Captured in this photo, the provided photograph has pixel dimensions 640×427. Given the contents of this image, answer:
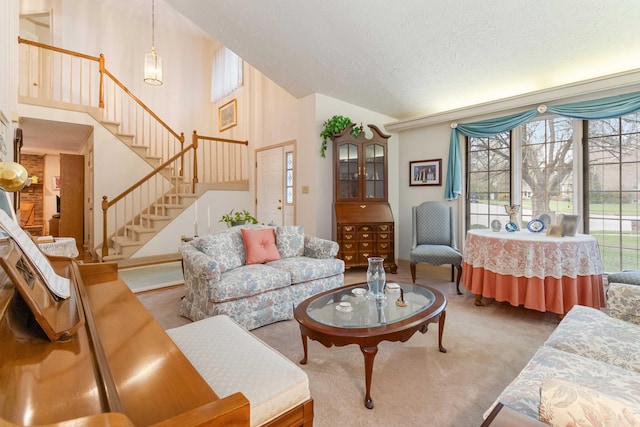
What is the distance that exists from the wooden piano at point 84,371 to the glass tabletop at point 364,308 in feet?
3.70

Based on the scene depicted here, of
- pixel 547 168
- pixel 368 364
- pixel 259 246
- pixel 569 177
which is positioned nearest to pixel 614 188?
pixel 569 177

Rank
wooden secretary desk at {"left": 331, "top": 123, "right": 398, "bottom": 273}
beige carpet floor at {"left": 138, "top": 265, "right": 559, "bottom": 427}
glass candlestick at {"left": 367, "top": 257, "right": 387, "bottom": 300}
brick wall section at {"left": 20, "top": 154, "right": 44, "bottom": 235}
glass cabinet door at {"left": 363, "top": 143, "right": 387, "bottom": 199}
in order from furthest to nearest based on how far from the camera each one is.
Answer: brick wall section at {"left": 20, "top": 154, "right": 44, "bottom": 235} < glass cabinet door at {"left": 363, "top": 143, "right": 387, "bottom": 199} < wooden secretary desk at {"left": 331, "top": 123, "right": 398, "bottom": 273} < glass candlestick at {"left": 367, "top": 257, "right": 387, "bottom": 300} < beige carpet floor at {"left": 138, "top": 265, "right": 559, "bottom": 427}

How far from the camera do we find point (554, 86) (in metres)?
3.59

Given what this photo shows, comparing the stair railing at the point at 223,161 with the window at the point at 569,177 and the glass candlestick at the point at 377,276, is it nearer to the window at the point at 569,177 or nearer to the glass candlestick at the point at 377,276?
the window at the point at 569,177

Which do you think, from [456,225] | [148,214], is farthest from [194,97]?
[456,225]

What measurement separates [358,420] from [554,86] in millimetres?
4075

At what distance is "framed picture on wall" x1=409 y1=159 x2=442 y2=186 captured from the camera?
484 cm

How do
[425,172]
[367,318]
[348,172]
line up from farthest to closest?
[425,172], [348,172], [367,318]

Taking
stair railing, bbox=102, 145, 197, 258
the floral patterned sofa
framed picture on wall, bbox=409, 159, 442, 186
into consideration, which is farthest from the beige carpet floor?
stair railing, bbox=102, 145, 197, 258

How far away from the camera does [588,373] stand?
121cm

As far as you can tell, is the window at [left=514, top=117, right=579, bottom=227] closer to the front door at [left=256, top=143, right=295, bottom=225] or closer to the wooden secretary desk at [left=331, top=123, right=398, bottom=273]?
the wooden secretary desk at [left=331, top=123, right=398, bottom=273]

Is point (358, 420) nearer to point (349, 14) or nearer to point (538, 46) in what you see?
point (349, 14)

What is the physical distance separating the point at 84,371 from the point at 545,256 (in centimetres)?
328

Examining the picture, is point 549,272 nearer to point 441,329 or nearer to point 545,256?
point 545,256
